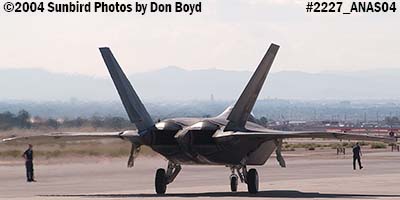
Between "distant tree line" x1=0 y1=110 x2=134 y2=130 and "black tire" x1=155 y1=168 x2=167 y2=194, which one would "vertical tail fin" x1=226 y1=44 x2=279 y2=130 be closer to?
A: "black tire" x1=155 y1=168 x2=167 y2=194

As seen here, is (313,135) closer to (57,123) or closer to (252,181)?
(252,181)

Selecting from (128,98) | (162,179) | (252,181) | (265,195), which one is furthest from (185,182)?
(128,98)

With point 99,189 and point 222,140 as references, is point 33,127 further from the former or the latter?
point 222,140

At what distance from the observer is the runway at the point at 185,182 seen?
31.2 meters

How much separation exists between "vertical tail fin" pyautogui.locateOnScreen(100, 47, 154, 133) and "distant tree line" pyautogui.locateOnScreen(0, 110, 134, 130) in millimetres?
30330

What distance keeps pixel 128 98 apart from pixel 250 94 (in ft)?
10.9

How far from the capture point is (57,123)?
65375 millimetres

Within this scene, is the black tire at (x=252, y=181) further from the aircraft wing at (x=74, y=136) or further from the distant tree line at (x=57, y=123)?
the distant tree line at (x=57, y=123)

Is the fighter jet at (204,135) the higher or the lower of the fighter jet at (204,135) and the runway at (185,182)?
the higher

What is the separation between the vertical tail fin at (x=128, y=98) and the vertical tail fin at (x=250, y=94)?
2.28 metres

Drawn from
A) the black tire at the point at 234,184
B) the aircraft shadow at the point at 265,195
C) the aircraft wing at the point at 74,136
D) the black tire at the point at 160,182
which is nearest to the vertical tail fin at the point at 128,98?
the aircraft wing at the point at 74,136

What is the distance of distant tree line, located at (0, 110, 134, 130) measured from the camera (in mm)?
62375

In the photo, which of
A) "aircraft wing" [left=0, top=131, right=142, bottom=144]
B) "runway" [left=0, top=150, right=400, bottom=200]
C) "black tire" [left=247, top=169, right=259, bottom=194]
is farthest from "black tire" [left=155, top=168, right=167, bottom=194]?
"black tire" [left=247, top=169, right=259, bottom=194]

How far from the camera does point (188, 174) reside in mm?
46844
